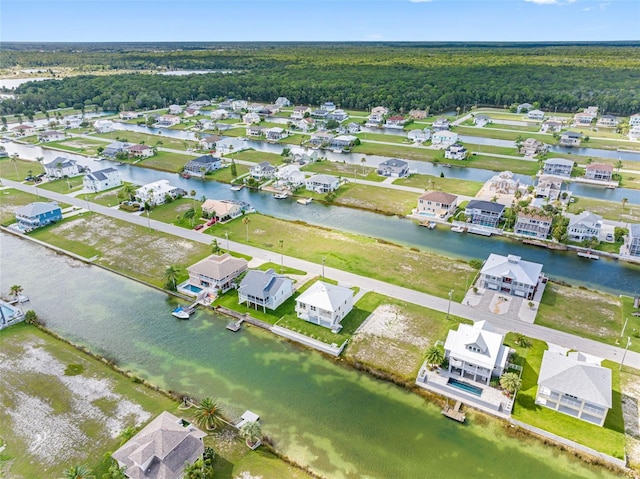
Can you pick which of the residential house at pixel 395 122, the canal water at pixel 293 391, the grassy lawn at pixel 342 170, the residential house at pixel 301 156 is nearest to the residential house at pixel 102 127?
the residential house at pixel 301 156

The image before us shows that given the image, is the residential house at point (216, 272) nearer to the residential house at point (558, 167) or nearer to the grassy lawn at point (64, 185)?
the grassy lawn at point (64, 185)

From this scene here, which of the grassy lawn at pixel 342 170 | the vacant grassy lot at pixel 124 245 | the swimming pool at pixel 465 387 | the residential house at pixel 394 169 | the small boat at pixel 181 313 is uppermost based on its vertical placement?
the residential house at pixel 394 169

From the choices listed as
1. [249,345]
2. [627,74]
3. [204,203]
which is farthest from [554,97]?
[249,345]

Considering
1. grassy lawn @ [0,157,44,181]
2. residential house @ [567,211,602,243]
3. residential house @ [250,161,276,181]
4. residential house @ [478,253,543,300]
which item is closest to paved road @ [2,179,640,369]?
residential house @ [478,253,543,300]

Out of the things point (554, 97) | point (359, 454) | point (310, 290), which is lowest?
point (359, 454)

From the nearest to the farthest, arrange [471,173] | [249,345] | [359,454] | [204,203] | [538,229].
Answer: [359,454] → [249,345] → [538,229] → [204,203] → [471,173]

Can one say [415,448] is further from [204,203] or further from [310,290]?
[204,203]

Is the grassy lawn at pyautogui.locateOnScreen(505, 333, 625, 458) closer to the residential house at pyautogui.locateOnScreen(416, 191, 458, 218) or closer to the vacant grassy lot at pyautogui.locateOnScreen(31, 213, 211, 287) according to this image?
the residential house at pyautogui.locateOnScreen(416, 191, 458, 218)

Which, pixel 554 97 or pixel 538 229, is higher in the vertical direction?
pixel 554 97
